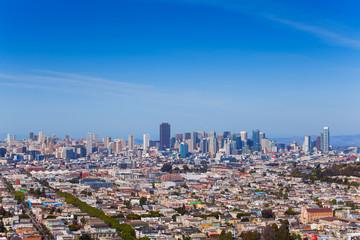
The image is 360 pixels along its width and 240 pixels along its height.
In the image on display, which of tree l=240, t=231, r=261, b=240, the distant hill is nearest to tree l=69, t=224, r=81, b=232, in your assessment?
tree l=240, t=231, r=261, b=240

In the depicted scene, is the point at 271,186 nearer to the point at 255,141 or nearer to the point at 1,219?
the point at 1,219

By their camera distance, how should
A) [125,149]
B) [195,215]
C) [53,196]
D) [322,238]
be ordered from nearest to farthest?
[322,238] → [195,215] → [53,196] → [125,149]

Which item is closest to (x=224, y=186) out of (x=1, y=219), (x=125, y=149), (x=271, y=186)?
(x=271, y=186)

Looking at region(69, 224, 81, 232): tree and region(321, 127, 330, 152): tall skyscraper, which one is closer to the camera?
region(69, 224, 81, 232): tree

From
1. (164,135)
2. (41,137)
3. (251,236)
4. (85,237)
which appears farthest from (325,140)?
(85,237)

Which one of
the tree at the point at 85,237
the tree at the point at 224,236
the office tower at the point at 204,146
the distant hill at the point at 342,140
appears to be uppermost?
the distant hill at the point at 342,140

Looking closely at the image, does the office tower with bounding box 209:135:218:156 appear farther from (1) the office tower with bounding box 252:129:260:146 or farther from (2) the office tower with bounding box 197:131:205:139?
(2) the office tower with bounding box 197:131:205:139

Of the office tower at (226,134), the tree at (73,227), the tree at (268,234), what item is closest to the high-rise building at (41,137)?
the office tower at (226,134)

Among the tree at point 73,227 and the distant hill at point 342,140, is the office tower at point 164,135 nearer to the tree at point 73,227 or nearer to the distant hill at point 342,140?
the distant hill at point 342,140

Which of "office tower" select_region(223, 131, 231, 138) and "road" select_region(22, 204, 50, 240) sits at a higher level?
"office tower" select_region(223, 131, 231, 138)
